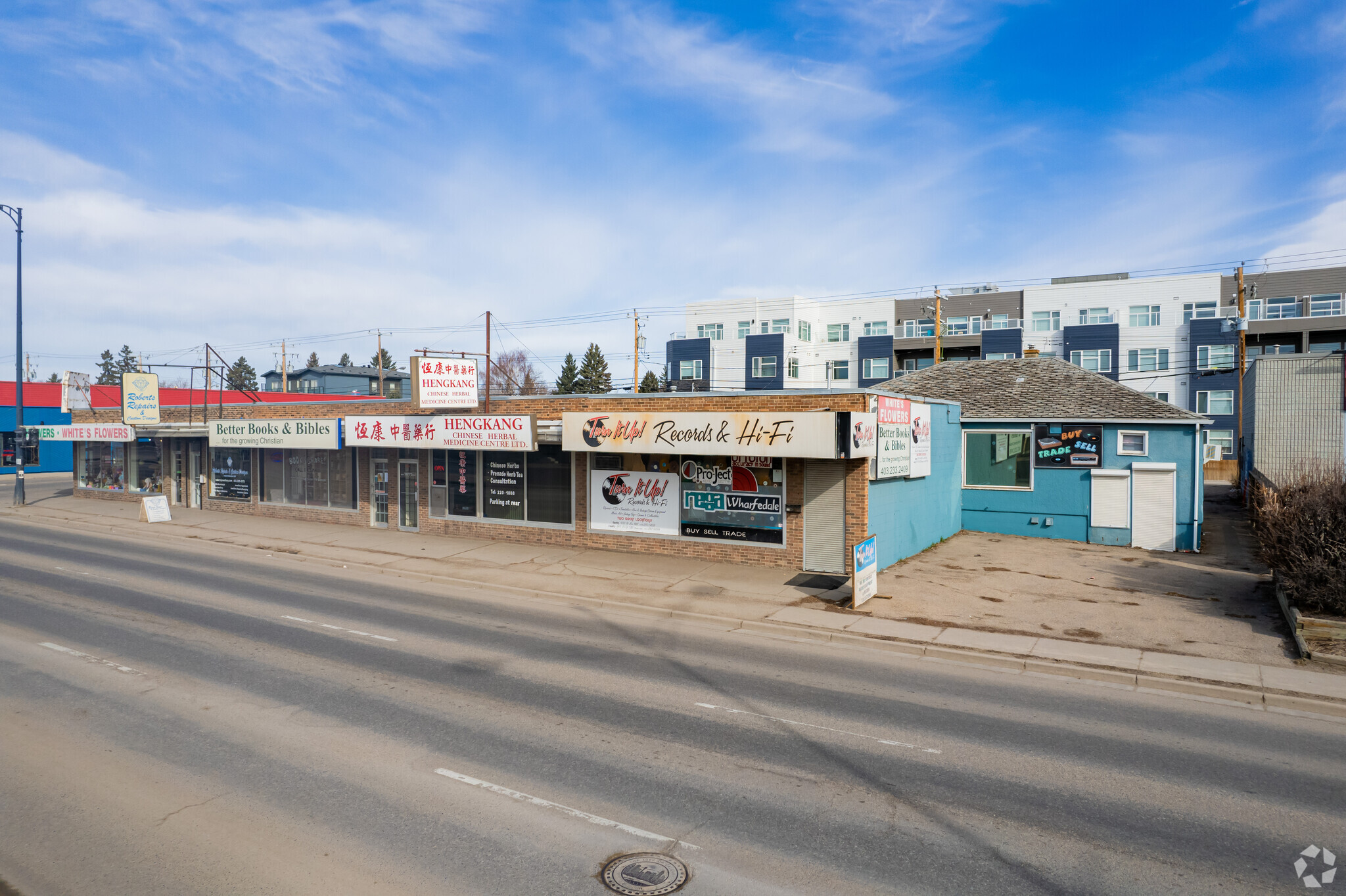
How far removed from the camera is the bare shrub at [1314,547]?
12.1 meters

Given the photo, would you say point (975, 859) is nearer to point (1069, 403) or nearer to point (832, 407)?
point (832, 407)

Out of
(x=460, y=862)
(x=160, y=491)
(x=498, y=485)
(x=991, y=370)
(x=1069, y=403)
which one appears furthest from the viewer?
(x=160, y=491)

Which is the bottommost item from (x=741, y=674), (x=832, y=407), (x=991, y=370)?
(x=741, y=674)

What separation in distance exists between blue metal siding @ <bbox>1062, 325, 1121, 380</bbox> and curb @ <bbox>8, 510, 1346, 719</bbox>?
55095mm

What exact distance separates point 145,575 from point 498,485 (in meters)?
8.82

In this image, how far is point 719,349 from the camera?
71938 mm

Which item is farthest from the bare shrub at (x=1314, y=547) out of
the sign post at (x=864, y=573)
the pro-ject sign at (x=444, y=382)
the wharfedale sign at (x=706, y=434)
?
the pro-ject sign at (x=444, y=382)

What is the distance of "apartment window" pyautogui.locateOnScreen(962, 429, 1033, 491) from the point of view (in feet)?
81.0

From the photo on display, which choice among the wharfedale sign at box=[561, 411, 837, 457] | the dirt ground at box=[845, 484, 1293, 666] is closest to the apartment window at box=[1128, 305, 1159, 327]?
the dirt ground at box=[845, 484, 1293, 666]

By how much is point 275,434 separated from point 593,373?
5835cm

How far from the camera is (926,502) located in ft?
71.5

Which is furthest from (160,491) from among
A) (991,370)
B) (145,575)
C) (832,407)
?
(991,370)

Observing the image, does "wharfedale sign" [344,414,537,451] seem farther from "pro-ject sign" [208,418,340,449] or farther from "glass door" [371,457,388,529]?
"glass door" [371,457,388,529]

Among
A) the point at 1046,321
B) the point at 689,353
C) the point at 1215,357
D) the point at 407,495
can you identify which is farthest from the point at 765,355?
the point at 407,495
